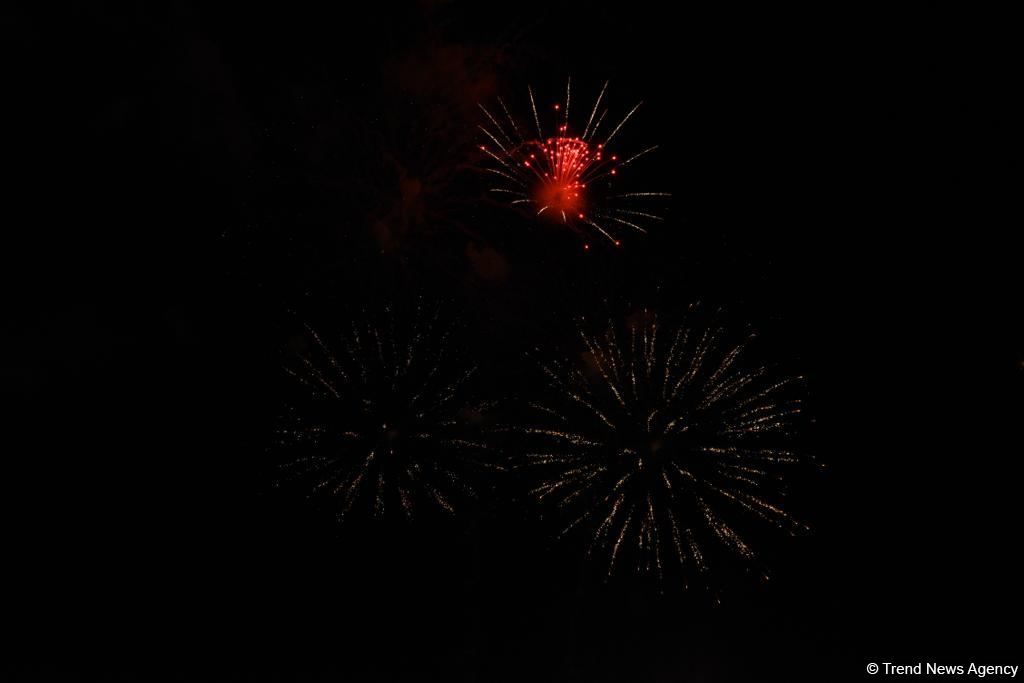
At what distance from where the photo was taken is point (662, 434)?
421 cm

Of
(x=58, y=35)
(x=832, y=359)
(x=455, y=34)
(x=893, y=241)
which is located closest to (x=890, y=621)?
(x=832, y=359)

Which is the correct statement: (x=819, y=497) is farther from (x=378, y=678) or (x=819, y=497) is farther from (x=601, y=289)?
(x=378, y=678)

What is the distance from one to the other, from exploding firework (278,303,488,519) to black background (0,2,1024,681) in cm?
27

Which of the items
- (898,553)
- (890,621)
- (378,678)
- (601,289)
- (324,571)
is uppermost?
(601,289)

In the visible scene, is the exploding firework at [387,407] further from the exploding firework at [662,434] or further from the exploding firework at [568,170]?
the exploding firework at [568,170]

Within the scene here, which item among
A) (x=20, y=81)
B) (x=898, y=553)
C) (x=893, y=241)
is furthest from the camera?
(x=898, y=553)

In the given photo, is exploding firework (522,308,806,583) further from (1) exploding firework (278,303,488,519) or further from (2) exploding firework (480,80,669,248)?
(2) exploding firework (480,80,669,248)

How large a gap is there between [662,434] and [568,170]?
6.69 ft

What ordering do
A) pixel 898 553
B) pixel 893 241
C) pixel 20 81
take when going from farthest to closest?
pixel 898 553
pixel 893 241
pixel 20 81

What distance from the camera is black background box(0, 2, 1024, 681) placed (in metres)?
4.27

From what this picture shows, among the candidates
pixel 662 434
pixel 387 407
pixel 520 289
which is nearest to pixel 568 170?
pixel 520 289

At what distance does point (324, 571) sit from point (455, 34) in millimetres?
4494

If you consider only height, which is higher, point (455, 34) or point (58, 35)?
point (455, 34)

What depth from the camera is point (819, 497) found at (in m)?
4.69
